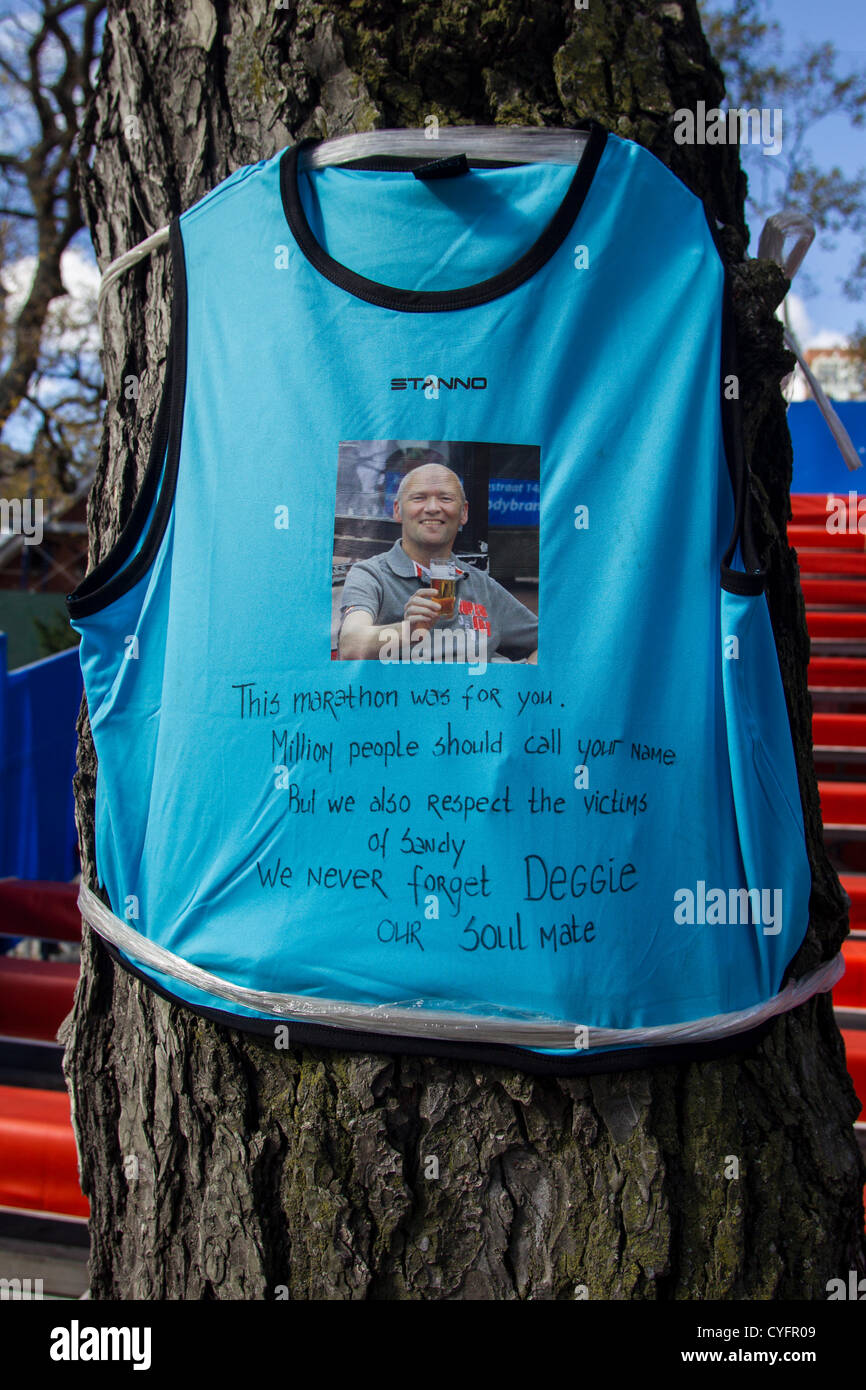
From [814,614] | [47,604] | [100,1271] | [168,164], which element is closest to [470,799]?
[100,1271]

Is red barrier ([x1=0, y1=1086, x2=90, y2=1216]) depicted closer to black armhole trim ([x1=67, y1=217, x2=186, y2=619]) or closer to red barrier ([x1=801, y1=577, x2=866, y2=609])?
black armhole trim ([x1=67, y1=217, x2=186, y2=619])

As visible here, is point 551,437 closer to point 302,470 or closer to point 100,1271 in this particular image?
point 302,470

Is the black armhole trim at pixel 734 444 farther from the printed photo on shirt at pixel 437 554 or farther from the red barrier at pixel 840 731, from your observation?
the red barrier at pixel 840 731

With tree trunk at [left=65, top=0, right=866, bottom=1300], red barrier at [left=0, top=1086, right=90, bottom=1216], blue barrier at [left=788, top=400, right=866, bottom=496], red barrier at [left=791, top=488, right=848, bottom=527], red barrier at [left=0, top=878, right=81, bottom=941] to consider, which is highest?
blue barrier at [left=788, top=400, right=866, bottom=496]

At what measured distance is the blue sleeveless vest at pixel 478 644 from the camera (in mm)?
1485

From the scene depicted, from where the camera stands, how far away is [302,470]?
1.54 m

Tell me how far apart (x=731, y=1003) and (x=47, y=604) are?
1868cm

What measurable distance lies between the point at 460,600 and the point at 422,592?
57mm

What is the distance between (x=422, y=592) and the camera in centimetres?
151

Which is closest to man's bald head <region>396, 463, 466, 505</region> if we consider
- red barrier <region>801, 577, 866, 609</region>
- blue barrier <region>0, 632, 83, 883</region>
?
blue barrier <region>0, 632, 83, 883</region>

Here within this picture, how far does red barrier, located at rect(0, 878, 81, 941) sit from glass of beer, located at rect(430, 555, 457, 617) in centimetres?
407

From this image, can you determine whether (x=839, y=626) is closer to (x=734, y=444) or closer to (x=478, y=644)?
(x=734, y=444)

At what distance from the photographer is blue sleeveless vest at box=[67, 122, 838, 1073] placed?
149 centimetres
